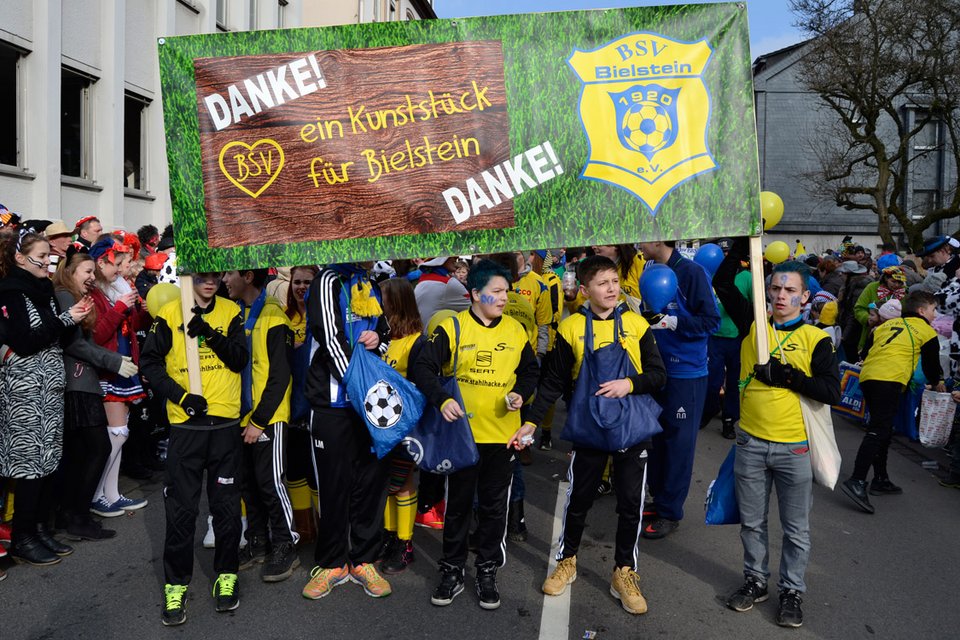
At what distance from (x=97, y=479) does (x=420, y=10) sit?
141ft

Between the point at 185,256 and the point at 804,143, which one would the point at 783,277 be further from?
the point at 804,143

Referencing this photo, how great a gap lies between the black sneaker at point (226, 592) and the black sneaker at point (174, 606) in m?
0.17

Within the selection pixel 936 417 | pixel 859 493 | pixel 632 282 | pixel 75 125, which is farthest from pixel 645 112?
pixel 75 125

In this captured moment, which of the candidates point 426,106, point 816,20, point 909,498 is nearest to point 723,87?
point 426,106

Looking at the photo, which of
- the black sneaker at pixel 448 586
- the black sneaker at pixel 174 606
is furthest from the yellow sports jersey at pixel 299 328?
the black sneaker at pixel 448 586

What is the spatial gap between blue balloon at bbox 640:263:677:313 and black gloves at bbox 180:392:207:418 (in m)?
2.98

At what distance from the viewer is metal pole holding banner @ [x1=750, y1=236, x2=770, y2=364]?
395 cm

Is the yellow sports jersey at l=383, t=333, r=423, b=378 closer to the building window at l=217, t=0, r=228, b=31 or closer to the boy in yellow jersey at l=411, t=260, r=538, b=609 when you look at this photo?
the boy in yellow jersey at l=411, t=260, r=538, b=609

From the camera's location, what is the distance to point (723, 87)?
4.07 metres

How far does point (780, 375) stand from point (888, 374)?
3.18 metres

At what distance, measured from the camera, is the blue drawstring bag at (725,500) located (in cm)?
452

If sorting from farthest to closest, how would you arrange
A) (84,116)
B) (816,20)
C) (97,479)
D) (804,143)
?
(804,143) → (816,20) → (84,116) → (97,479)

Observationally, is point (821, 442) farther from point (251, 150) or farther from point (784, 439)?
point (251, 150)

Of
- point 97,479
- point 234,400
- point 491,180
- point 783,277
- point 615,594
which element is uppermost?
point 491,180
